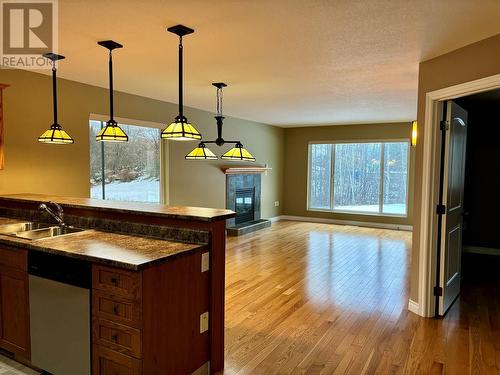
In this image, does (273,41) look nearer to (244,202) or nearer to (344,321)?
(344,321)

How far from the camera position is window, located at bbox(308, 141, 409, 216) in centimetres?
854

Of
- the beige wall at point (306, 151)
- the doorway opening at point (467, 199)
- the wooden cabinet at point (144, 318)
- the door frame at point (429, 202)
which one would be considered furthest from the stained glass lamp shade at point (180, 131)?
the beige wall at point (306, 151)

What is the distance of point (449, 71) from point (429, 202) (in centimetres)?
122

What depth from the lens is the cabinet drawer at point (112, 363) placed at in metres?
2.01

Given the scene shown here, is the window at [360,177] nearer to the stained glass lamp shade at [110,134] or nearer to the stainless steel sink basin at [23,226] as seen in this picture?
the stained glass lamp shade at [110,134]

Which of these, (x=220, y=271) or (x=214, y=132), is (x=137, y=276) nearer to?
(x=220, y=271)

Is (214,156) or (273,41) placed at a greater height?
(273,41)

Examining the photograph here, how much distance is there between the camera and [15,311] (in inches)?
102

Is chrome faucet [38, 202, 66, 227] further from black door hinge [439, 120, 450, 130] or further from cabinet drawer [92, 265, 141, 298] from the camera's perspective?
black door hinge [439, 120, 450, 130]

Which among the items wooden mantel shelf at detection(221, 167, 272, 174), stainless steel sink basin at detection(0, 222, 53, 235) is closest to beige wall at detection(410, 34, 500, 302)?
stainless steel sink basin at detection(0, 222, 53, 235)

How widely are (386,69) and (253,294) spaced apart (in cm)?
290

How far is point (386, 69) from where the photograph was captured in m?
3.88

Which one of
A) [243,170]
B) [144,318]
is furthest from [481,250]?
[144,318]

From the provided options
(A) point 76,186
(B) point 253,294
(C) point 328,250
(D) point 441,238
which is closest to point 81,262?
(B) point 253,294
